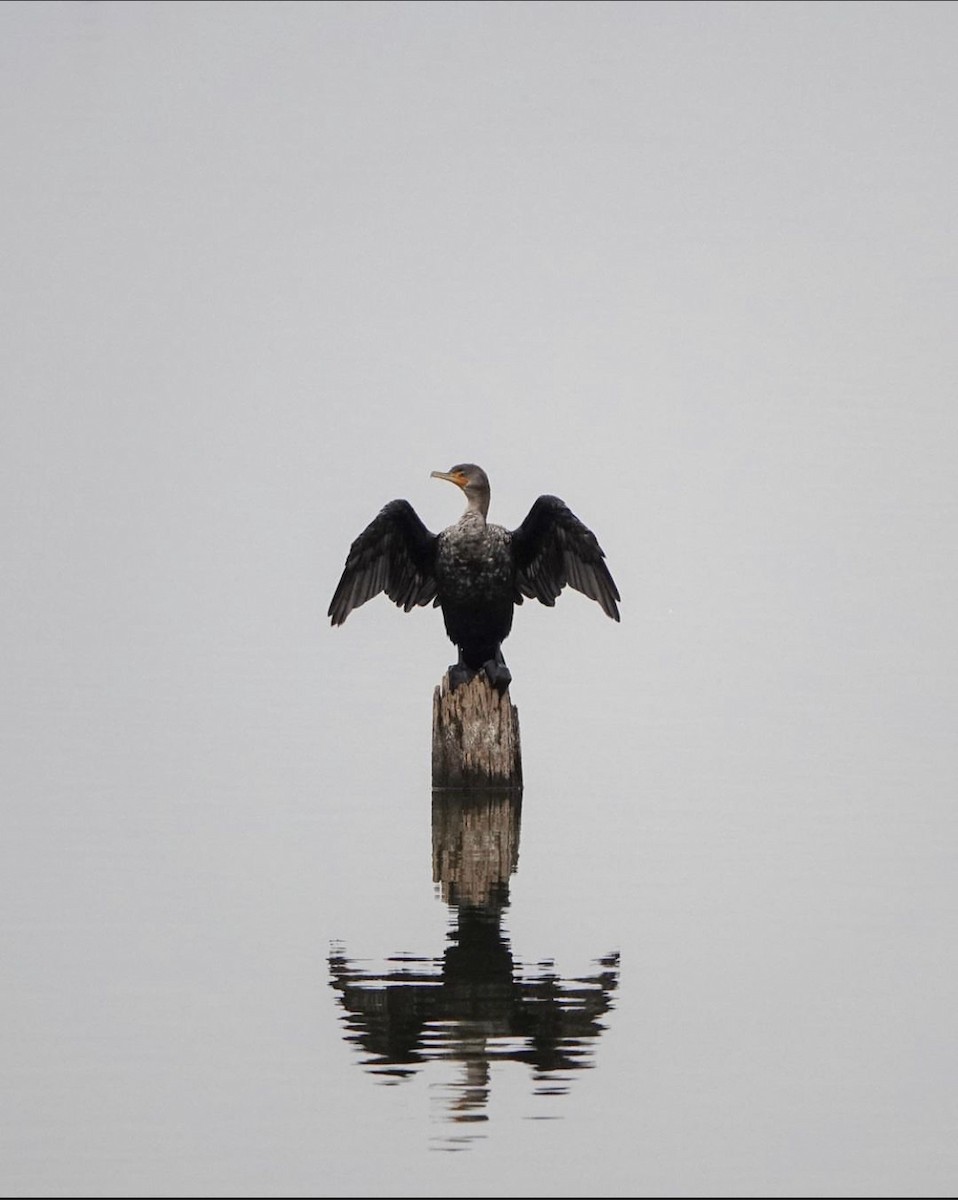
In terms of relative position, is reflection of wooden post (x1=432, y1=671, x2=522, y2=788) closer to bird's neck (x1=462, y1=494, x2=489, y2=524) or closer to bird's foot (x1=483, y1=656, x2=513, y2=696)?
bird's foot (x1=483, y1=656, x2=513, y2=696)

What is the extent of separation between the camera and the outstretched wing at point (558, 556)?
12.2 metres

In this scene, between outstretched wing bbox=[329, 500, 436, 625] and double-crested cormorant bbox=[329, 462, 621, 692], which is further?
outstretched wing bbox=[329, 500, 436, 625]

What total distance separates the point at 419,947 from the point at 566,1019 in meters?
1.26

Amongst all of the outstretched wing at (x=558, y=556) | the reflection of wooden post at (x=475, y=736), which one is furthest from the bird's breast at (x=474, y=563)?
the reflection of wooden post at (x=475, y=736)

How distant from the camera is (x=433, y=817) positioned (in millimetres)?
11750

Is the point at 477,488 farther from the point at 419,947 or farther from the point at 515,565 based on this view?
the point at 419,947

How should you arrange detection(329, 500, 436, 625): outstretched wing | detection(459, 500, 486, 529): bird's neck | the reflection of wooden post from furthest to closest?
1. detection(329, 500, 436, 625): outstretched wing
2. detection(459, 500, 486, 529): bird's neck
3. the reflection of wooden post

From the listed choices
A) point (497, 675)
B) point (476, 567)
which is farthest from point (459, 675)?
point (476, 567)

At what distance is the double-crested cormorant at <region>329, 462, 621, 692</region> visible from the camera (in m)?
12.2

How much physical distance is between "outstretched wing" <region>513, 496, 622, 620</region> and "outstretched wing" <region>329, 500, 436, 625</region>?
61 centimetres

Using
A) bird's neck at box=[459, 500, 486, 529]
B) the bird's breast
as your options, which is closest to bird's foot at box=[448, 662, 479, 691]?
the bird's breast

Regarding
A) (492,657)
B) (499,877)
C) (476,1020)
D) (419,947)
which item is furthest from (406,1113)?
(492,657)

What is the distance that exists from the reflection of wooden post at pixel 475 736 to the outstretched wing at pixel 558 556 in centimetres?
80

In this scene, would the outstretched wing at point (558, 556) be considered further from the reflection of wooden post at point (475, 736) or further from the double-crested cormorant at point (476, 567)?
the reflection of wooden post at point (475, 736)
